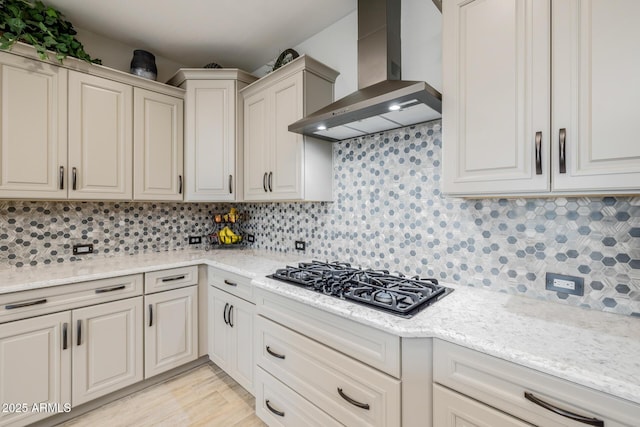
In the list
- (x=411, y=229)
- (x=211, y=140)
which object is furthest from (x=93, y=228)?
(x=411, y=229)

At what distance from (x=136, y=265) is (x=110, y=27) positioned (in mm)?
1902

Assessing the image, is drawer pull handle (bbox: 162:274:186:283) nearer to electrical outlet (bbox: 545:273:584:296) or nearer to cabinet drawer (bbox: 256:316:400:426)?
cabinet drawer (bbox: 256:316:400:426)

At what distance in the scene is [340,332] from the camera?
4.18 feet

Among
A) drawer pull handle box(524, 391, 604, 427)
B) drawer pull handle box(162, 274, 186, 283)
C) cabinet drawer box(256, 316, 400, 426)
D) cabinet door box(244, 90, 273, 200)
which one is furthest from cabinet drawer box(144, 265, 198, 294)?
drawer pull handle box(524, 391, 604, 427)

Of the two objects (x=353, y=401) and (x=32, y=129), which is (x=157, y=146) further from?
(x=353, y=401)

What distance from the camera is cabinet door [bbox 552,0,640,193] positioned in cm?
90

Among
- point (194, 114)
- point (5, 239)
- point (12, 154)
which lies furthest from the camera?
point (194, 114)

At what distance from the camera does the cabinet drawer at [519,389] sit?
74cm

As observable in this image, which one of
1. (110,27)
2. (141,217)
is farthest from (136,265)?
(110,27)

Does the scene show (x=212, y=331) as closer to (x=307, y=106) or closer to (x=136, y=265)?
(x=136, y=265)

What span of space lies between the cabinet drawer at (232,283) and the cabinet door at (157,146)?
32.6 inches

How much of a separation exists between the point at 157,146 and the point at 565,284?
2.88 meters

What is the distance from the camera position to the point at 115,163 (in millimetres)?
2211

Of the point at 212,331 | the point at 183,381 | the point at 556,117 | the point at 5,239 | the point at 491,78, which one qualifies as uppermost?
the point at 491,78
